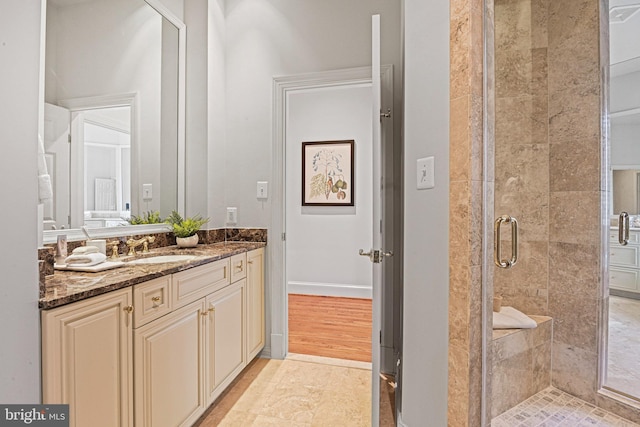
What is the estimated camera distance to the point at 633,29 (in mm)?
1846

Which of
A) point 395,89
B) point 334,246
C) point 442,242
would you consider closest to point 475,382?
point 442,242

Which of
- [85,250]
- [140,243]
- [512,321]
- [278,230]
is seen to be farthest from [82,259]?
[512,321]

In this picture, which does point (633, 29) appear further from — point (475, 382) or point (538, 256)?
point (475, 382)

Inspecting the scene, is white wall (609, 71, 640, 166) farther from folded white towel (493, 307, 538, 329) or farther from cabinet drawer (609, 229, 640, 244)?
folded white towel (493, 307, 538, 329)

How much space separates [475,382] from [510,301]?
1.09 m

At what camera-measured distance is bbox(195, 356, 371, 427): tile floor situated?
5.74 ft

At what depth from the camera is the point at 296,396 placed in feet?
6.49

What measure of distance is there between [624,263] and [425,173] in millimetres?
1489

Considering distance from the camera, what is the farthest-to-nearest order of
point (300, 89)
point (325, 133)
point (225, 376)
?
point (325, 133)
point (300, 89)
point (225, 376)

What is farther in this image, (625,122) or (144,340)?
(625,122)

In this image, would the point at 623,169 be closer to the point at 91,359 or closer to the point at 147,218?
the point at 91,359

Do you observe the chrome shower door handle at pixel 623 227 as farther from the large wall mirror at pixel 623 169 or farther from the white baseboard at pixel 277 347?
the white baseboard at pixel 277 347

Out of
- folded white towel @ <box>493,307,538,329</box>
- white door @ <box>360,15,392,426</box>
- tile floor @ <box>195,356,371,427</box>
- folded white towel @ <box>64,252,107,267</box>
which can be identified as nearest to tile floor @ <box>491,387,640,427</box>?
folded white towel @ <box>493,307,538,329</box>

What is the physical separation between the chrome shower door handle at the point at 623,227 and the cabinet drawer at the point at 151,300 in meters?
2.47
